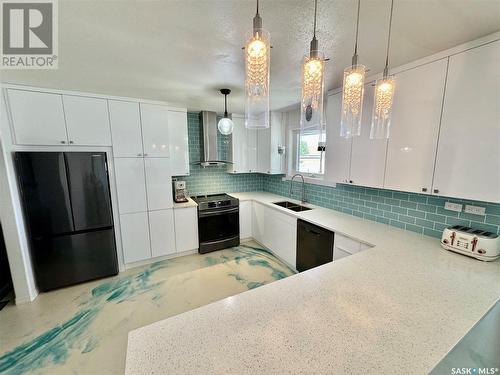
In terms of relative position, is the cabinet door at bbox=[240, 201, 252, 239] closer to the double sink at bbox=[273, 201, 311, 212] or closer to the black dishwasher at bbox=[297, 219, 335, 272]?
the double sink at bbox=[273, 201, 311, 212]

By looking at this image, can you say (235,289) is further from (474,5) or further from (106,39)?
(474,5)

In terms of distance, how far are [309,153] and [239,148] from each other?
1.28m

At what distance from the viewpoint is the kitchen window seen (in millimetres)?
3164

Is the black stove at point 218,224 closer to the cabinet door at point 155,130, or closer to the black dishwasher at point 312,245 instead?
the cabinet door at point 155,130

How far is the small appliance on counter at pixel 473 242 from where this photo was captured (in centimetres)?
140

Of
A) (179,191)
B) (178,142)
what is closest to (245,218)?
(179,191)

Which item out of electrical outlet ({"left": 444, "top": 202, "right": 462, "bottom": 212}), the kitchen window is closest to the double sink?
the kitchen window

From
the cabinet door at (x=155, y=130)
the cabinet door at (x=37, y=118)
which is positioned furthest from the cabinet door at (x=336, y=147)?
the cabinet door at (x=37, y=118)

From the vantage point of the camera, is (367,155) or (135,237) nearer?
(367,155)

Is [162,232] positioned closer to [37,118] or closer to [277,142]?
[37,118]

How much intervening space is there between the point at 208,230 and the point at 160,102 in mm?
2082

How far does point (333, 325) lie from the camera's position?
2.86 ft

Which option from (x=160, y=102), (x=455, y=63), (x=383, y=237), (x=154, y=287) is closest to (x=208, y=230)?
(x=154, y=287)

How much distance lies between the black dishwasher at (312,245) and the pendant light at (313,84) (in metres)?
1.49
